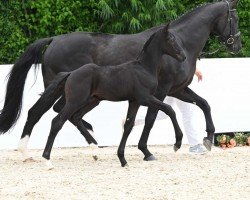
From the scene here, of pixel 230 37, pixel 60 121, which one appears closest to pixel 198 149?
pixel 230 37

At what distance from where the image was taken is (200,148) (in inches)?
435

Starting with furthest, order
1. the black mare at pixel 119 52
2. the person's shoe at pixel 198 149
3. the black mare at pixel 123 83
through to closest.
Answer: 1. the person's shoe at pixel 198 149
2. the black mare at pixel 119 52
3. the black mare at pixel 123 83

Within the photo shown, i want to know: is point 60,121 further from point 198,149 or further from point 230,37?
point 230,37

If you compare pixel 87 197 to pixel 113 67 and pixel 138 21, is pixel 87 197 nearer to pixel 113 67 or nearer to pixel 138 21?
pixel 113 67

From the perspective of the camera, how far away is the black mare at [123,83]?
923 cm

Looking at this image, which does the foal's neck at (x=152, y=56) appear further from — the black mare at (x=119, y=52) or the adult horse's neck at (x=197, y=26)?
the adult horse's neck at (x=197, y=26)

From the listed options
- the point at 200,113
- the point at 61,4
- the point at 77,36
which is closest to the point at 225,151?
the point at 200,113

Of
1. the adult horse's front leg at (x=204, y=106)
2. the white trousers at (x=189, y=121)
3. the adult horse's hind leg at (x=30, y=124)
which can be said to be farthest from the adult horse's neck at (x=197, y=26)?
the adult horse's hind leg at (x=30, y=124)

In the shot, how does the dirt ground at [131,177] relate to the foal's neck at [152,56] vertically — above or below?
below

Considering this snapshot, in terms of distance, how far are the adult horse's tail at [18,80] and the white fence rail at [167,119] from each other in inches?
65.4

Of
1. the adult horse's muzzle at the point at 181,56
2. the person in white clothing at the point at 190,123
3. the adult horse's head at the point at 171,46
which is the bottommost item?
the person in white clothing at the point at 190,123

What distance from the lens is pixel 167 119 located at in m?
13.0

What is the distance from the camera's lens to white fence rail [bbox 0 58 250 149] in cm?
1253

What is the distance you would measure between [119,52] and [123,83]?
3.77 feet
